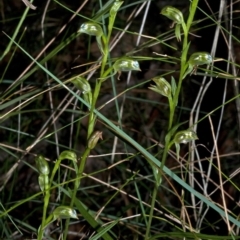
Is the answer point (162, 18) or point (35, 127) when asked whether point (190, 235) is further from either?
point (162, 18)

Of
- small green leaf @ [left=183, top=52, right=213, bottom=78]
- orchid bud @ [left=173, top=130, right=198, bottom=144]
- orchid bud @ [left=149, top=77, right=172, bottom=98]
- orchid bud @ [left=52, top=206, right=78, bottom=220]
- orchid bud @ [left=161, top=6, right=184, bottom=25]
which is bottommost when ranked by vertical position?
orchid bud @ [left=52, top=206, right=78, bottom=220]

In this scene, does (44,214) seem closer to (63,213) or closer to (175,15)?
(63,213)

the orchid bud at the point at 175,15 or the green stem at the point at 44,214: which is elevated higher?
the orchid bud at the point at 175,15

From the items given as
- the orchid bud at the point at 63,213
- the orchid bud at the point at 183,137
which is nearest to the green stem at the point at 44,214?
the orchid bud at the point at 63,213

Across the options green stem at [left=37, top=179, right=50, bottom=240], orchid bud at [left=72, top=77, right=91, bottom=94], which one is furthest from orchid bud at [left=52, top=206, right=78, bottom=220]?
orchid bud at [left=72, top=77, right=91, bottom=94]

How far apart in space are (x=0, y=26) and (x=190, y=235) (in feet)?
4.04

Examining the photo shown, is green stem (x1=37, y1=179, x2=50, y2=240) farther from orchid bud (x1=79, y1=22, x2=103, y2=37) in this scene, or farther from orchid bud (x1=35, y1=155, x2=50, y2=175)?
orchid bud (x1=79, y1=22, x2=103, y2=37)

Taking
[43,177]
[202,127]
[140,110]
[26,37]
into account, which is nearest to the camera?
[43,177]

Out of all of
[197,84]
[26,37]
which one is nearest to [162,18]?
[197,84]

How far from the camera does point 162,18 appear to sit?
2.03 metres

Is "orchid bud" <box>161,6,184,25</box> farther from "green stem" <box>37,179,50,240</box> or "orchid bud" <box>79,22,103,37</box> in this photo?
"green stem" <box>37,179,50,240</box>

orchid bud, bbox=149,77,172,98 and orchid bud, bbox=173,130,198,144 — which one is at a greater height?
orchid bud, bbox=149,77,172,98

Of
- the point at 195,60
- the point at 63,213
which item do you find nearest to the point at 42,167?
the point at 63,213

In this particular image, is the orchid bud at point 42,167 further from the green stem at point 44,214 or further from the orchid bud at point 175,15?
the orchid bud at point 175,15
